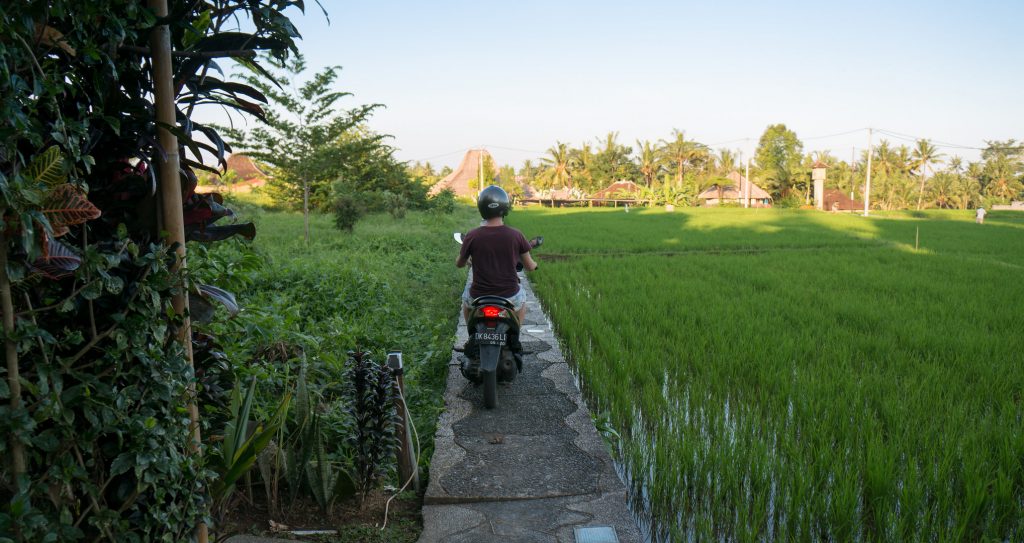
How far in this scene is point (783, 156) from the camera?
189 feet

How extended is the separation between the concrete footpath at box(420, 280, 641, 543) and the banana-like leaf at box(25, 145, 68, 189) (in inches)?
63.7

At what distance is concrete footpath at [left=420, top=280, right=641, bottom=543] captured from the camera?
2354 millimetres

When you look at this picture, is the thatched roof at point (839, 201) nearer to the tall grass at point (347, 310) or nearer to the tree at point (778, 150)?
the tree at point (778, 150)

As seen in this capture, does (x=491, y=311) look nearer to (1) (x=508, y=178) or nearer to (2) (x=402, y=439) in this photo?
(2) (x=402, y=439)

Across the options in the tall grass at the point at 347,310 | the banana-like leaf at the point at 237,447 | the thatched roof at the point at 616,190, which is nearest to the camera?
the banana-like leaf at the point at 237,447

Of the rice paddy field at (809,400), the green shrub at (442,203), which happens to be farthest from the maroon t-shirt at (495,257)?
the green shrub at (442,203)

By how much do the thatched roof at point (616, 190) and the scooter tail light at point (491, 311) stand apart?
48.7m

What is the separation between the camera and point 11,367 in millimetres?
1232

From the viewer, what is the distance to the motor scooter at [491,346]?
145 inches

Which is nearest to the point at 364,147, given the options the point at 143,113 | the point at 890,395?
the point at 890,395

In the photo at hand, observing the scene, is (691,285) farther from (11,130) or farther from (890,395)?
(11,130)

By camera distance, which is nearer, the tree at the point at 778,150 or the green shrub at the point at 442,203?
the green shrub at the point at 442,203

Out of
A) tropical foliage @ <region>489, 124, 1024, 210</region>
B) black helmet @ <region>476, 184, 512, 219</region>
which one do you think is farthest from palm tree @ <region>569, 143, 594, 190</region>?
black helmet @ <region>476, 184, 512, 219</region>

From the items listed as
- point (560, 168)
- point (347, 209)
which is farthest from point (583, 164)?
point (347, 209)
